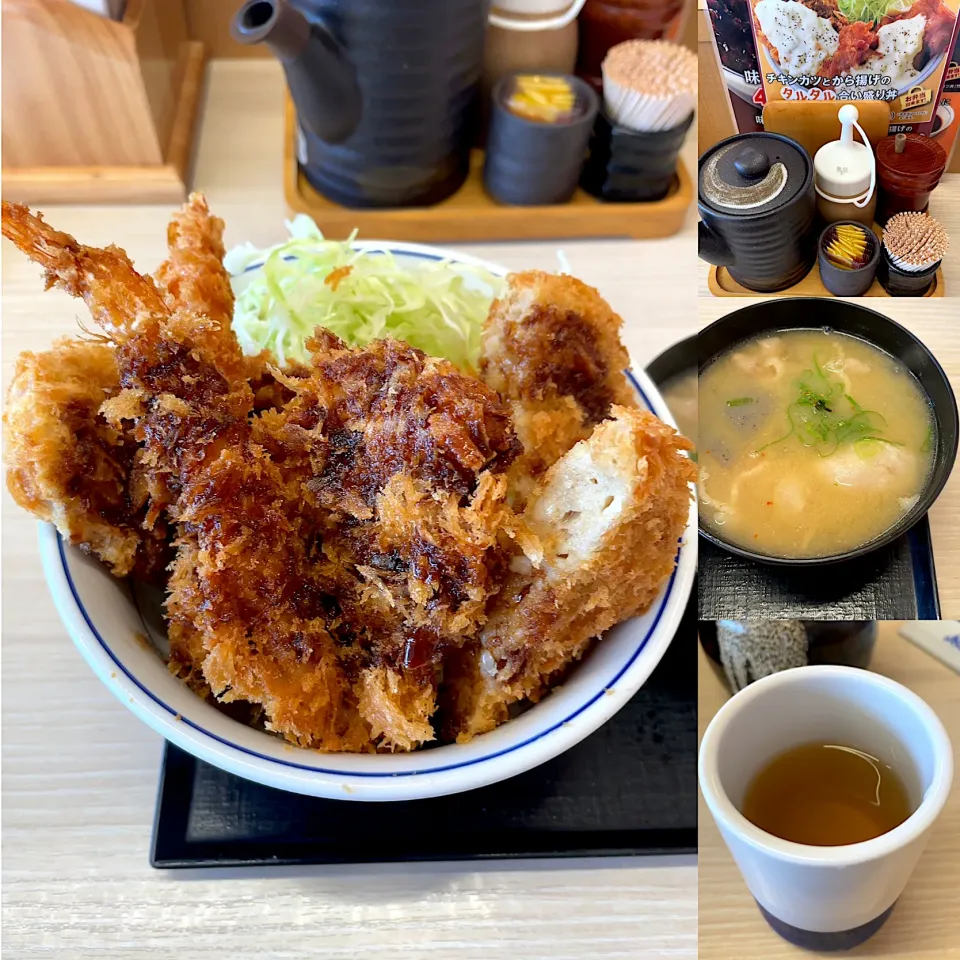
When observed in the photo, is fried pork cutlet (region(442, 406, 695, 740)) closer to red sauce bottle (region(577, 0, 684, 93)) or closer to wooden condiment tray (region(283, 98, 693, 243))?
wooden condiment tray (region(283, 98, 693, 243))

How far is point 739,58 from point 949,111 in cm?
14

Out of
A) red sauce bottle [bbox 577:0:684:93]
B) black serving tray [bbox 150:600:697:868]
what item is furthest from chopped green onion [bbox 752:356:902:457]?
red sauce bottle [bbox 577:0:684:93]

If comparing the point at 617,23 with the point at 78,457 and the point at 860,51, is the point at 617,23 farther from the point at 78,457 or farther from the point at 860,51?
the point at 78,457

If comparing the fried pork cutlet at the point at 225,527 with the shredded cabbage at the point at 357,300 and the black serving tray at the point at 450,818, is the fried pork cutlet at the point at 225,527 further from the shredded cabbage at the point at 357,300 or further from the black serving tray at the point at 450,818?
the shredded cabbage at the point at 357,300

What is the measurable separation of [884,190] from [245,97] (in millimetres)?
1381

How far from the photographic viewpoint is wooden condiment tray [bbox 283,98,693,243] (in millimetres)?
1403

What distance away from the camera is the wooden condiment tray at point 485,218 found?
4.60 ft

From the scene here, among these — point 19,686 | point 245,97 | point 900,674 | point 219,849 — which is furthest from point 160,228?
point 900,674

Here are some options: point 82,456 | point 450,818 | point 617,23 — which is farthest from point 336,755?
point 617,23

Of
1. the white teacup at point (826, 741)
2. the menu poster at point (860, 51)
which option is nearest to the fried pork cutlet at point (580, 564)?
the white teacup at point (826, 741)

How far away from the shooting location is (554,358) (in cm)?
84

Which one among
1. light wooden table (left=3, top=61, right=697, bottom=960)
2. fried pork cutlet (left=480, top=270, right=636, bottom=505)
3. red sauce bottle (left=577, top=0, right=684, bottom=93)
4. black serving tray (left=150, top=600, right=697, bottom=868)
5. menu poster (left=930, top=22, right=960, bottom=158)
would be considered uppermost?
menu poster (left=930, top=22, right=960, bottom=158)

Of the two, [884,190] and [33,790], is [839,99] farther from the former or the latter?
[33,790]

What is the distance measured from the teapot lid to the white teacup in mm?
347
